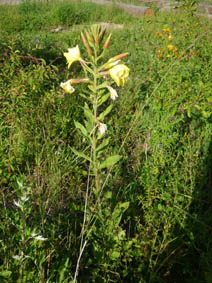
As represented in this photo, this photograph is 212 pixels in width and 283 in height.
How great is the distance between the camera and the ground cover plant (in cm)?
124

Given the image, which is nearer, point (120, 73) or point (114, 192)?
point (120, 73)

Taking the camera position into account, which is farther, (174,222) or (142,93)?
(142,93)

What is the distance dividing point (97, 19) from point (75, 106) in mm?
5766

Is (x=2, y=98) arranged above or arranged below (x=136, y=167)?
Result: above

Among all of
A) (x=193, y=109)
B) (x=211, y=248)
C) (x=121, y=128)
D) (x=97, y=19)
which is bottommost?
(x=211, y=248)

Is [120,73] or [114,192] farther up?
[120,73]

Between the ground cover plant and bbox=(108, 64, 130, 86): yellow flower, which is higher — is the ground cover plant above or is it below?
below

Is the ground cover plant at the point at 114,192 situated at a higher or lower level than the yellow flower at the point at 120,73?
lower

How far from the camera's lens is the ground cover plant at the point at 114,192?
4.07 feet

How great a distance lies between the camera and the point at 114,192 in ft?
5.71

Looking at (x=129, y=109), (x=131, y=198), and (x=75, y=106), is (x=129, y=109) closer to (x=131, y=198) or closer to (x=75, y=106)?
(x=75, y=106)

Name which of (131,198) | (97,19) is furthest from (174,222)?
(97,19)

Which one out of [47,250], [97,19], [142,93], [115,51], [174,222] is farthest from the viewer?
[97,19]

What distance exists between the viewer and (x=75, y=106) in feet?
8.18
